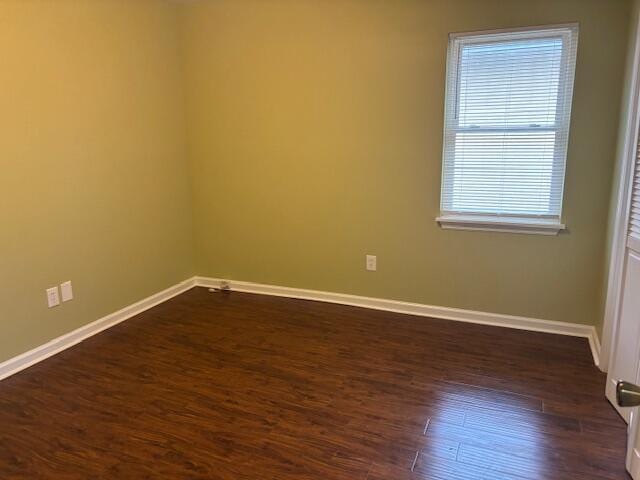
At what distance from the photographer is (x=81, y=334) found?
2.98 meters

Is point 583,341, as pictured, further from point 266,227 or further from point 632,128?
point 266,227

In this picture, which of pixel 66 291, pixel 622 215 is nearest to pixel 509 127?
pixel 622 215

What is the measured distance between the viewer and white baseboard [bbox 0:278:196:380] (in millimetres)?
2566

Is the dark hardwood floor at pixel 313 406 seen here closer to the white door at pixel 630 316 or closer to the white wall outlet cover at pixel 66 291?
the white door at pixel 630 316

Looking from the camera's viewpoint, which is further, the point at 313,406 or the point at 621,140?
the point at 621,140

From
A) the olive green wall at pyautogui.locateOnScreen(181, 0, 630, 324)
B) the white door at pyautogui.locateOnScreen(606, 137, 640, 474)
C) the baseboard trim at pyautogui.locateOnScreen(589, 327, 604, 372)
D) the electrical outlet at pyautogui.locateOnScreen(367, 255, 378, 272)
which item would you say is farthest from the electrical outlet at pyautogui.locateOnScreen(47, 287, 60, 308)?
the baseboard trim at pyautogui.locateOnScreen(589, 327, 604, 372)

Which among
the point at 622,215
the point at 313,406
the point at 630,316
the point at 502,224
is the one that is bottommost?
the point at 313,406

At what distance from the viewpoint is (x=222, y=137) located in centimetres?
370

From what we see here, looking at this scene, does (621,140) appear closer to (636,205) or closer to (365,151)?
(636,205)

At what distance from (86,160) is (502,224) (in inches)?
111

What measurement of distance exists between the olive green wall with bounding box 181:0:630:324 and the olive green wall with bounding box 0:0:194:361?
0.32 m

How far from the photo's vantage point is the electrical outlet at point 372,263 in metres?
3.44

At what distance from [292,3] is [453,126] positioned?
1481mm

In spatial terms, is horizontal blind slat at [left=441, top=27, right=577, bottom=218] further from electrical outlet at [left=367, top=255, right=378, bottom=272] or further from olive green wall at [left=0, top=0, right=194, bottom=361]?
olive green wall at [left=0, top=0, right=194, bottom=361]
